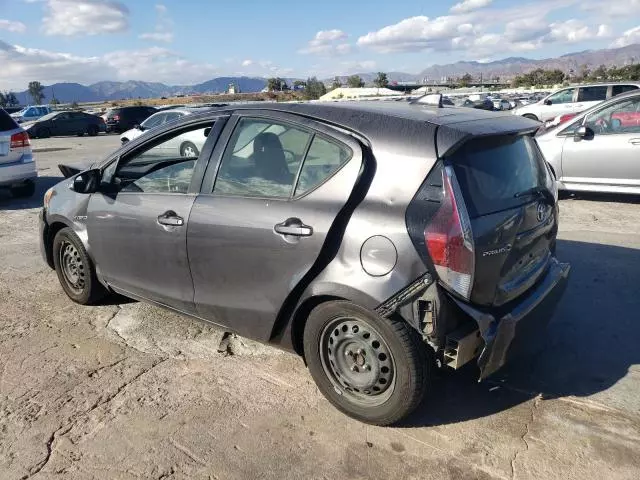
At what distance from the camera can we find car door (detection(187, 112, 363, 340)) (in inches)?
116

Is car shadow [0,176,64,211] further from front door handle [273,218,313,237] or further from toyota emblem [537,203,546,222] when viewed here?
toyota emblem [537,203,546,222]

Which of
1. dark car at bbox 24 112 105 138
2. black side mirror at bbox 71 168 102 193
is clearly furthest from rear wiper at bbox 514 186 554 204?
dark car at bbox 24 112 105 138

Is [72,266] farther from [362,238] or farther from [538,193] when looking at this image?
[538,193]

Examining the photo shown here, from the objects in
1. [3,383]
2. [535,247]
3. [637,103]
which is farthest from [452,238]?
[637,103]

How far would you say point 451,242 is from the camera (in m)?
2.62

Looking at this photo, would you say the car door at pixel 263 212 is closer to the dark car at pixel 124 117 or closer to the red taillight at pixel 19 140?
the red taillight at pixel 19 140

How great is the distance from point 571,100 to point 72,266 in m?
17.8

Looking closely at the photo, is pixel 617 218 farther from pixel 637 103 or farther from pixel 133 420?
pixel 133 420

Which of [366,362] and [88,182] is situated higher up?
[88,182]

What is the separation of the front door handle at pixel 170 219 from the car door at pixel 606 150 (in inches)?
262

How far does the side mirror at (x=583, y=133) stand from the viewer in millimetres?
7980

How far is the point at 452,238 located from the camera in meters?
2.62

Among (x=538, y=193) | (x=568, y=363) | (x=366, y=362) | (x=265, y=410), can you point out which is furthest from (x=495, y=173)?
(x=265, y=410)

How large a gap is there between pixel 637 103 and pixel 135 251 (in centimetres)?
726
